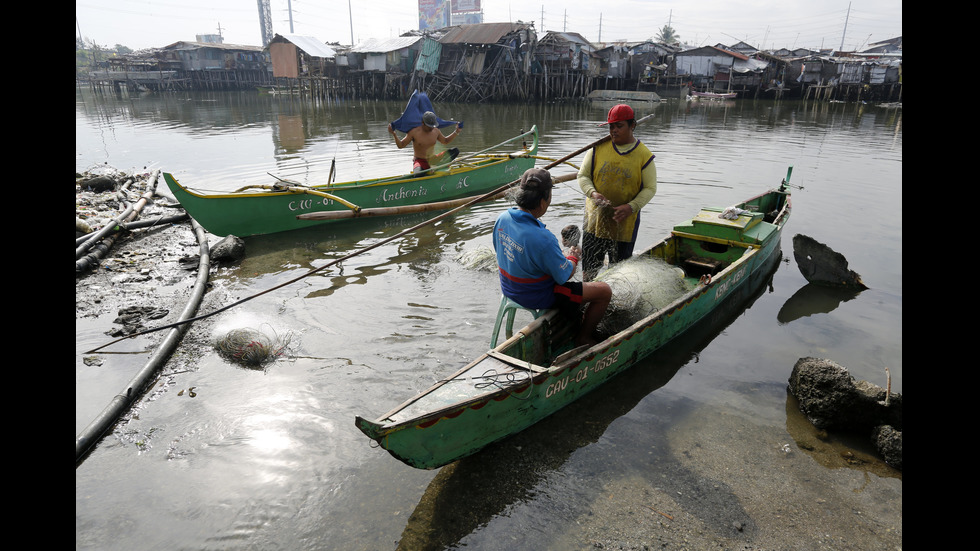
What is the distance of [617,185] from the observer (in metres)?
5.61

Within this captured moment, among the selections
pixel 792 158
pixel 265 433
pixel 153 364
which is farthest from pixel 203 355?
pixel 792 158

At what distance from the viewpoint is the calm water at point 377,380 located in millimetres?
3613

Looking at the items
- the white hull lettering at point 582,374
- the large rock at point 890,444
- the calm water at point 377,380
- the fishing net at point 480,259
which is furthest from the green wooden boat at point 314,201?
the large rock at point 890,444

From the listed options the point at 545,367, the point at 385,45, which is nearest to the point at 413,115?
the point at 545,367

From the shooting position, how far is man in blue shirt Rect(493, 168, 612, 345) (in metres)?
Result: 3.80

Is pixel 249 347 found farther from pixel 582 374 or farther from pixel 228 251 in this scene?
pixel 582 374

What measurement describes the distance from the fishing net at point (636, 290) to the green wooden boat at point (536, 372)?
0.15 metres

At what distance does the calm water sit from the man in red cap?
1458 mm

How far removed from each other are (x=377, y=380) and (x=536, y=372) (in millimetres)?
2005

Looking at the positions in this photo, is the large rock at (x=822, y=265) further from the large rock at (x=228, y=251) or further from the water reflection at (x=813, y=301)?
the large rock at (x=228, y=251)

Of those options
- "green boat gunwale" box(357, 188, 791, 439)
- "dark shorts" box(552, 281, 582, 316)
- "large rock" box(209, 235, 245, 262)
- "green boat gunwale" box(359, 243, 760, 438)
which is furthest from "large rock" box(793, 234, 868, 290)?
"large rock" box(209, 235, 245, 262)

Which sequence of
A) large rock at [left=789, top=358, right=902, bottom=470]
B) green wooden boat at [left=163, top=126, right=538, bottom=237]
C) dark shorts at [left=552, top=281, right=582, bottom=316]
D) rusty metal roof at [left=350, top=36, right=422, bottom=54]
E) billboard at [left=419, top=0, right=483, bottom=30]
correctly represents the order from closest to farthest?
large rock at [left=789, top=358, right=902, bottom=470] → dark shorts at [left=552, top=281, right=582, bottom=316] → green wooden boat at [left=163, top=126, right=538, bottom=237] → rusty metal roof at [left=350, top=36, right=422, bottom=54] → billboard at [left=419, top=0, right=483, bottom=30]

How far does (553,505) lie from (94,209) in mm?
11250

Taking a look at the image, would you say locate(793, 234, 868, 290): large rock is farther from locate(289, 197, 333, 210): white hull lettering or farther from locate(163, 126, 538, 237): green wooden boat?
locate(289, 197, 333, 210): white hull lettering
